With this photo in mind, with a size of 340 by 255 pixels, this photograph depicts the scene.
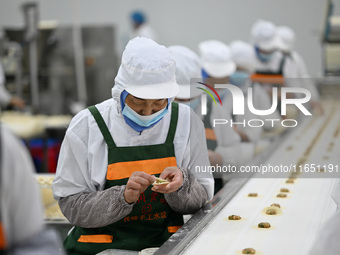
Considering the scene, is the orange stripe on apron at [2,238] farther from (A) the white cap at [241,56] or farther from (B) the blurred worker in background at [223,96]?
(A) the white cap at [241,56]

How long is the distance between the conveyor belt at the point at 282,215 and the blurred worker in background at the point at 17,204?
725 millimetres

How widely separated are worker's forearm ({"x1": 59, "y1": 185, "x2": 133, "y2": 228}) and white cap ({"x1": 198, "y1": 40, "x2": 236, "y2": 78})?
1.71 m

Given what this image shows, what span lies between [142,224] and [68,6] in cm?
907

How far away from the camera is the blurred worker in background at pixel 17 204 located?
0.83 m

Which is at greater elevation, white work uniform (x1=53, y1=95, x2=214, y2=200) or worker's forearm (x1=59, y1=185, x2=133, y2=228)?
white work uniform (x1=53, y1=95, x2=214, y2=200)

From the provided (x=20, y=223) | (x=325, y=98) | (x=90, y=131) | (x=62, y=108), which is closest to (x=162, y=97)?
(x=90, y=131)

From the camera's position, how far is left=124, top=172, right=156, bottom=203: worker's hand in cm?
163

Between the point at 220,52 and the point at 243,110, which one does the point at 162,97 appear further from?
the point at 220,52

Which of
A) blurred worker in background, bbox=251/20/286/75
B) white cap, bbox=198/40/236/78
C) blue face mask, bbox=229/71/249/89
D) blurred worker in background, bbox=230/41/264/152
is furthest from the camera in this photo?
blurred worker in background, bbox=251/20/286/75

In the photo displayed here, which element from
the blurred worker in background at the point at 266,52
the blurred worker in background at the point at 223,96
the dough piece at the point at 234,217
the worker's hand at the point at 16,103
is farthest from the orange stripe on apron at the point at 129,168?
the worker's hand at the point at 16,103

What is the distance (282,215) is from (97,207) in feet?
2.46

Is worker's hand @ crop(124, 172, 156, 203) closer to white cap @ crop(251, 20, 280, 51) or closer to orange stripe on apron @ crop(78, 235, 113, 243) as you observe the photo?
orange stripe on apron @ crop(78, 235, 113, 243)

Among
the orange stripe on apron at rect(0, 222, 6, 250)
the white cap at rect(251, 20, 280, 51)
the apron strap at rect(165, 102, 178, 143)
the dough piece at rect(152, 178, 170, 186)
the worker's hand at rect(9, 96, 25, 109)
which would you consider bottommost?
the worker's hand at rect(9, 96, 25, 109)

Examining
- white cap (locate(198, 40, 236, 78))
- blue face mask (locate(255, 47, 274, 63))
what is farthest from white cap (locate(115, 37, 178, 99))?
blue face mask (locate(255, 47, 274, 63))
